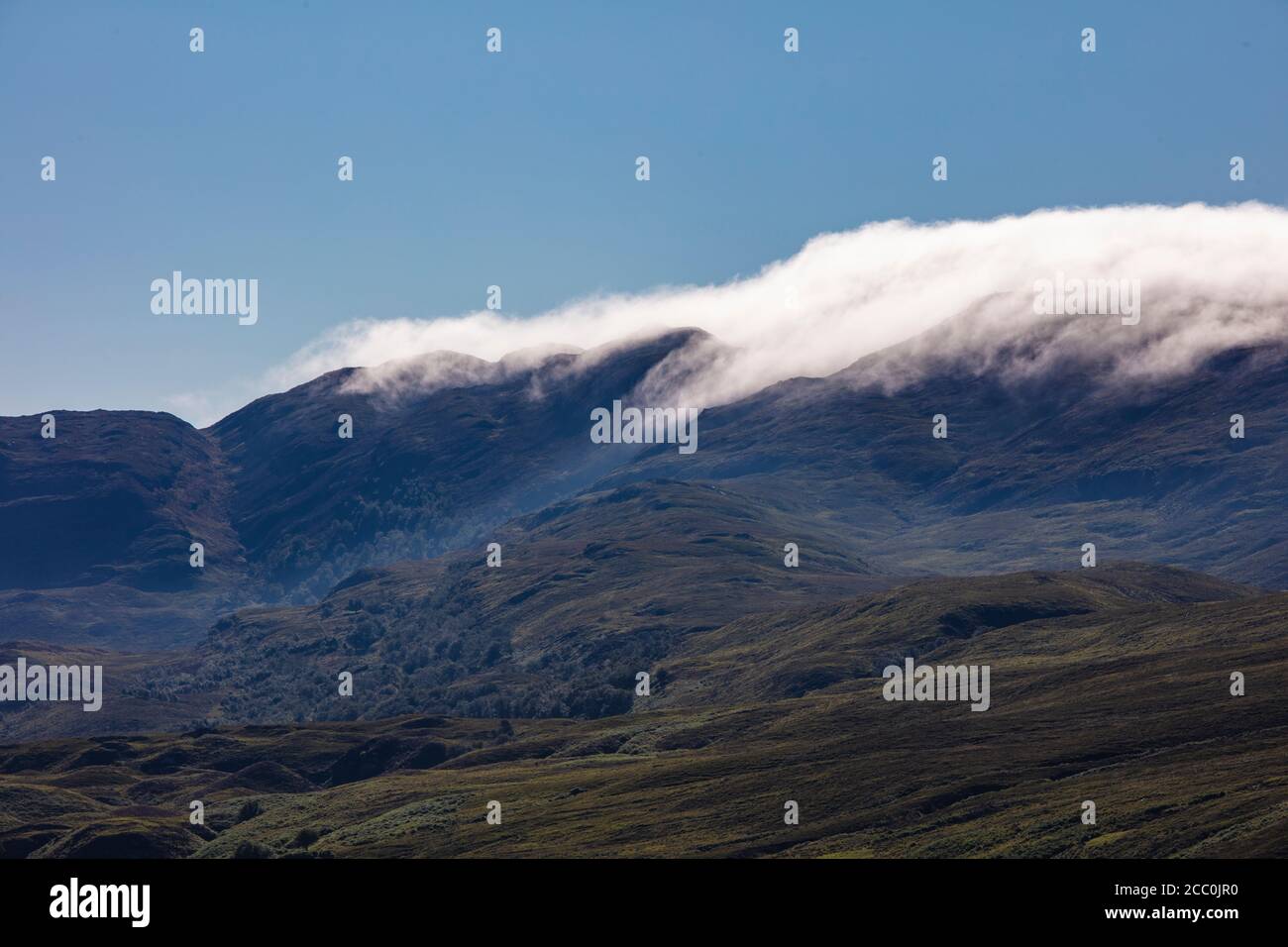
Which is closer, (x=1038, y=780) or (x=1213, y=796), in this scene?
(x=1213, y=796)
